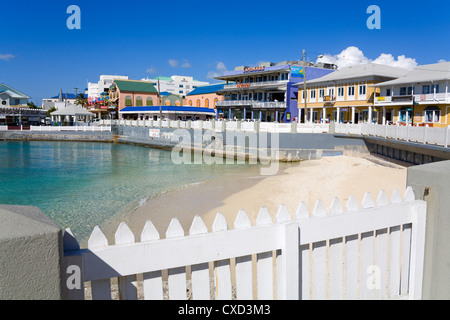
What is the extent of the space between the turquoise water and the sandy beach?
1.49 metres

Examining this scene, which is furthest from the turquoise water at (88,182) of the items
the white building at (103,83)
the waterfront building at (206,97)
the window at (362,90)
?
the white building at (103,83)

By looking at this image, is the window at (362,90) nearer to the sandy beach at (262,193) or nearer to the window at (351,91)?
the window at (351,91)

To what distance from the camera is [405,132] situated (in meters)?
21.4

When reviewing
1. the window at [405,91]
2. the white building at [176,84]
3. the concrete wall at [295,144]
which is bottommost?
the concrete wall at [295,144]

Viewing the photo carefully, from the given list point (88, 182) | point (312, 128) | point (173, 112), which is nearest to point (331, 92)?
point (312, 128)

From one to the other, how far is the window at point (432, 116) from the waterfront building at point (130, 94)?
59.7 meters

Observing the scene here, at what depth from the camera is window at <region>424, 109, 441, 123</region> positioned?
3559 cm

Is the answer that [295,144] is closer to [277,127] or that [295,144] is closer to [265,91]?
[277,127]

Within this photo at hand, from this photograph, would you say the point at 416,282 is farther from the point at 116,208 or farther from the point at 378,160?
the point at 378,160

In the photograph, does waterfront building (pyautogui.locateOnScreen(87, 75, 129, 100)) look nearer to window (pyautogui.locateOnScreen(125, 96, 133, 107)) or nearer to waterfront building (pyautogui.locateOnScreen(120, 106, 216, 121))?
window (pyautogui.locateOnScreen(125, 96, 133, 107))

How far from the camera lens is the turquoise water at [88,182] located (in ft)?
54.6

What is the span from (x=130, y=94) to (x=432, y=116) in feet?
201

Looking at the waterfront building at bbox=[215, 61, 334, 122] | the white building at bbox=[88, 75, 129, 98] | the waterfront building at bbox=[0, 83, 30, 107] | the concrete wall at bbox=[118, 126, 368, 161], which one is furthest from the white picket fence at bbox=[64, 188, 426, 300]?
the white building at bbox=[88, 75, 129, 98]

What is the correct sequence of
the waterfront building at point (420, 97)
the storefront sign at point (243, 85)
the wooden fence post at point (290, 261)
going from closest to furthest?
the wooden fence post at point (290, 261) < the waterfront building at point (420, 97) < the storefront sign at point (243, 85)
